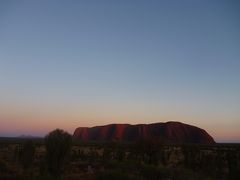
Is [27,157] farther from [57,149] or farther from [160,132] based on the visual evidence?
[160,132]

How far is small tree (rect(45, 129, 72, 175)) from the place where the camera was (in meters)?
26.8

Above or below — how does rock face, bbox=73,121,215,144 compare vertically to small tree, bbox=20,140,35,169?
above

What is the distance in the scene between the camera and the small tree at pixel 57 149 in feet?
87.8

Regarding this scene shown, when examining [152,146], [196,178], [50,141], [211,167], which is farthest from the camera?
[152,146]

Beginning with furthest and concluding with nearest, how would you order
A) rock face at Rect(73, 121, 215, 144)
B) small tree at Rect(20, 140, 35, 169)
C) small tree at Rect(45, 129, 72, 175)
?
rock face at Rect(73, 121, 215, 144) → small tree at Rect(20, 140, 35, 169) → small tree at Rect(45, 129, 72, 175)

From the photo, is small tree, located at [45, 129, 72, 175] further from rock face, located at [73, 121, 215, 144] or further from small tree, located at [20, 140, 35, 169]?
rock face, located at [73, 121, 215, 144]

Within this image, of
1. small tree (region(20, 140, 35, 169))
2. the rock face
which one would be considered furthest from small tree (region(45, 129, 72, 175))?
the rock face

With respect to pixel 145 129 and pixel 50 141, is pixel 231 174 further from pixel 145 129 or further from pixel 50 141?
pixel 145 129

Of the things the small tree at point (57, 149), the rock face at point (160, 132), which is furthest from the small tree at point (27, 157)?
the rock face at point (160, 132)

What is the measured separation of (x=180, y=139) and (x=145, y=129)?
13931 millimetres

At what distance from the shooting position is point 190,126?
15575 centimetres

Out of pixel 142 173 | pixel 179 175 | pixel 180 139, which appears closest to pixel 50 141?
pixel 142 173

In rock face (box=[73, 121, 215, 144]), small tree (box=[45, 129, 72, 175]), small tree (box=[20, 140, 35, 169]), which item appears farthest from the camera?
rock face (box=[73, 121, 215, 144])

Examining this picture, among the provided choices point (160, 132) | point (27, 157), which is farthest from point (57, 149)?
point (160, 132)
